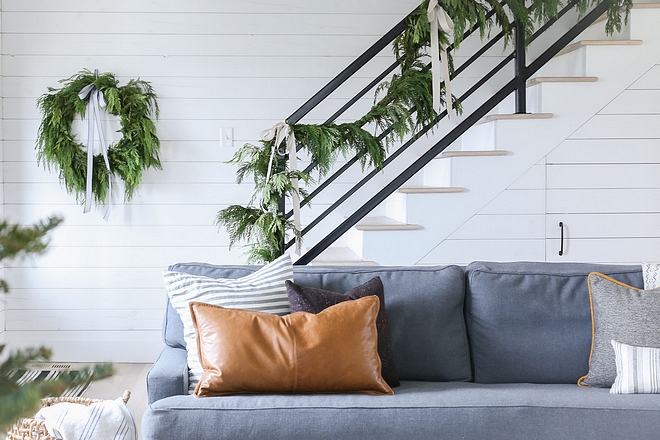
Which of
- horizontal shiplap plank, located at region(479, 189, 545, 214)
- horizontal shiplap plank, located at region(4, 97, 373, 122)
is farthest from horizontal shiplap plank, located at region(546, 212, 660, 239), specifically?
horizontal shiplap plank, located at region(4, 97, 373, 122)

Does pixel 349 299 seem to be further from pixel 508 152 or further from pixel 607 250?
pixel 607 250

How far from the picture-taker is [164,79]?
4.00 m

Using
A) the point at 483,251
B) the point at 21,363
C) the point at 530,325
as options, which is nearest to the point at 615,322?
the point at 530,325

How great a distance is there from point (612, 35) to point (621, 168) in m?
0.73

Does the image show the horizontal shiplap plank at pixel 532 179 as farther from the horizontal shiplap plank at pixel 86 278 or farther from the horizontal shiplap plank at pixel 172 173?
the horizontal shiplap plank at pixel 86 278

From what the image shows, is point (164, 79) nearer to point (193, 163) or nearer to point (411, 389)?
point (193, 163)

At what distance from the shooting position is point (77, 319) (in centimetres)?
409

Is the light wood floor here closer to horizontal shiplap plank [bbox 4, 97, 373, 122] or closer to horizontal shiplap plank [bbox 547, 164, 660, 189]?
horizontal shiplap plank [bbox 4, 97, 373, 122]

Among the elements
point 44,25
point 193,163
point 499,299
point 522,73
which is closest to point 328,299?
point 499,299

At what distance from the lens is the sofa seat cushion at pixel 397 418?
1.80 m

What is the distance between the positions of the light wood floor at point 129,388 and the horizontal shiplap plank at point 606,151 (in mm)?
2317

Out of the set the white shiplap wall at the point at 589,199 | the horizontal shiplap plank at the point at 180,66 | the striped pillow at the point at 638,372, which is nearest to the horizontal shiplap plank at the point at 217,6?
the horizontal shiplap plank at the point at 180,66

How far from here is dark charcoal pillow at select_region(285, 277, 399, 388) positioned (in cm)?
210

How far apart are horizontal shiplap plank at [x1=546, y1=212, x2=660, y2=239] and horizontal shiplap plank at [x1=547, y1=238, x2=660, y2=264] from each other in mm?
26
